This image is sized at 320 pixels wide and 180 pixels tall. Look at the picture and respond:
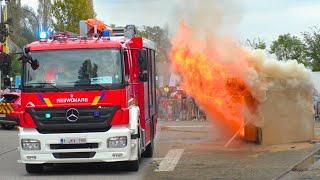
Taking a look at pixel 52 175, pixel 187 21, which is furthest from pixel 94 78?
pixel 187 21

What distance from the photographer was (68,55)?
12.2 meters

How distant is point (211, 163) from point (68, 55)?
3827mm

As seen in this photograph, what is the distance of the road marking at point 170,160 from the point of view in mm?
12705

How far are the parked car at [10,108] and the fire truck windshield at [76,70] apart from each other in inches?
479

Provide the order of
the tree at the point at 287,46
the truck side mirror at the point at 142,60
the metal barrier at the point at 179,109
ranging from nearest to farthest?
the truck side mirror at the point at 142,60, the metal barrier at the point at 179,109, the tree at the point at 287,46

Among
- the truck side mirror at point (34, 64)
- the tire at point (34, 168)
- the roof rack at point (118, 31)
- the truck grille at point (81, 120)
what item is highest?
the roof rack at point (118, 31)

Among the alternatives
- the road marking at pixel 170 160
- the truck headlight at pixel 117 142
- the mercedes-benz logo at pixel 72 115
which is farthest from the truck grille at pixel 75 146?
the road marking at pixel 170 160

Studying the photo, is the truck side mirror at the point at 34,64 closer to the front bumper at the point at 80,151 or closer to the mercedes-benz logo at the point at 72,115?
the mercedes-benz logo at the point at 72,115

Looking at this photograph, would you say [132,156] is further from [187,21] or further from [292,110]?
[292,110]

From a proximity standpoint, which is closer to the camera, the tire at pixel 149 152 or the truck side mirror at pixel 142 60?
the truck side mirror at pixel 142 60

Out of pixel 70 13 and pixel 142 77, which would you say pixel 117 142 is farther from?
pixel 70 13

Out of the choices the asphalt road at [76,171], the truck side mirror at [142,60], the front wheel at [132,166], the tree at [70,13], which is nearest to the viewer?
the asphalt road at [76,171]

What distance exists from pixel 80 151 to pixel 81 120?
1.96 feet

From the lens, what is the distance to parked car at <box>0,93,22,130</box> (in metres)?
24.1
